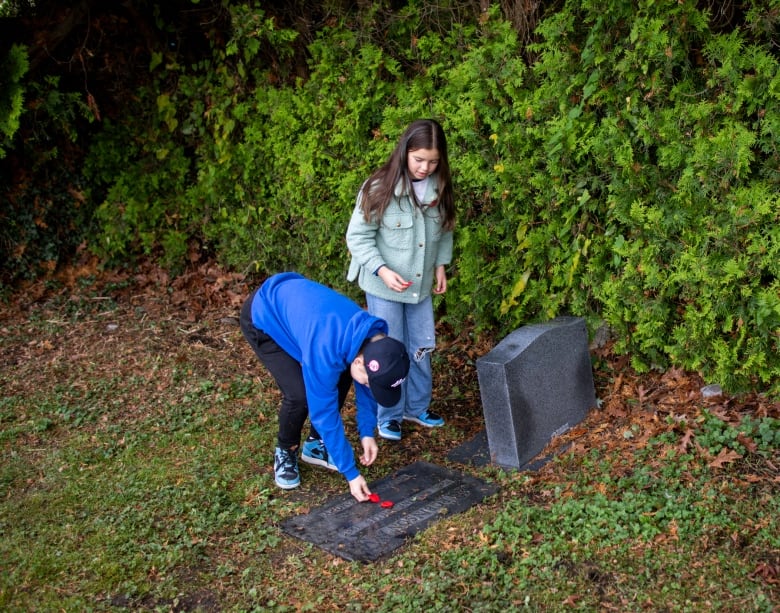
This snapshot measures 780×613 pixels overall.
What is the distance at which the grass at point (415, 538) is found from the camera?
3455 millimetres

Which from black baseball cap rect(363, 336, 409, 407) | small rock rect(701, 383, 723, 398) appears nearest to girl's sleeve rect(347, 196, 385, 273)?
black baseball cap rect(363, 336, 409, 407)

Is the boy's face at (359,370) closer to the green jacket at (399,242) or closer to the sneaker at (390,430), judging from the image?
the green jacket at (399,242)

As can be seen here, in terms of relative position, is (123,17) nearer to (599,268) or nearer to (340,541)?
(599,268)

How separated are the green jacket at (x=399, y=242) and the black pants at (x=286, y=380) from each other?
0.66 meters

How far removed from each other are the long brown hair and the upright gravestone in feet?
3.20

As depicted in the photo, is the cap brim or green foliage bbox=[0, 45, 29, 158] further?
green foliage bbox=[0, 45, 29, 158]

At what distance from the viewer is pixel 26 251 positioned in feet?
27.0

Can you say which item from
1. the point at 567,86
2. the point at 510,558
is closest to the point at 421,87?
the point at 567,86

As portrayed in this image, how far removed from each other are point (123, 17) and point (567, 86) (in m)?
5.17

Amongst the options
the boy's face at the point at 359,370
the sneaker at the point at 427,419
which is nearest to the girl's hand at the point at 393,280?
the boy's face at the point at 359,370

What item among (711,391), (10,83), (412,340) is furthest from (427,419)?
(10,83)

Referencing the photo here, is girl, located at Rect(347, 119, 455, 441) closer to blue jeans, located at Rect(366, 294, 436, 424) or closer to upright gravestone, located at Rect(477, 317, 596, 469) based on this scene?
blue jeans, located at Rect(366, 294, 436, 424)

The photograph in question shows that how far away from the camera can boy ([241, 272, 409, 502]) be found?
3.79 metres

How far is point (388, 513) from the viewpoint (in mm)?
4164
